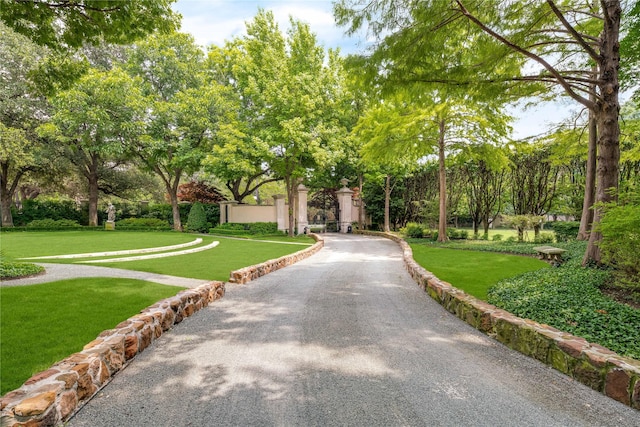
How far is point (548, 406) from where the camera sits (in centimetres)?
262

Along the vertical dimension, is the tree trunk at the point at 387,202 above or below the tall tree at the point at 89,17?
below

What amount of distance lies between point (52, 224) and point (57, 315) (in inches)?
947

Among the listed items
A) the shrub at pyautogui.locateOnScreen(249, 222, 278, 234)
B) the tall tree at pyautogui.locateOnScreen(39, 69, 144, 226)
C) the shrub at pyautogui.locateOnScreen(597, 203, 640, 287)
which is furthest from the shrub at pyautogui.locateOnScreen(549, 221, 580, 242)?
the tall tree at pyautogui.locateOnScreen(39, 69, 144, 226)

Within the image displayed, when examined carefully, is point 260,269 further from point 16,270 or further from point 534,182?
point 534,182

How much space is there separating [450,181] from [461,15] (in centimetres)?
1397

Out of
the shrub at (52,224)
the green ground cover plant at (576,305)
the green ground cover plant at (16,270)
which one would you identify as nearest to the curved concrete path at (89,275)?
the green ground cover plant at (16,270)

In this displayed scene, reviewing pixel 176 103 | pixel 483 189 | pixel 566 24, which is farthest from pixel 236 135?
pixel 566 24

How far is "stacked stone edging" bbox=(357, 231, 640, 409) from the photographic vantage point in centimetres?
272

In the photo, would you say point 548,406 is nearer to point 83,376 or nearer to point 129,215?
point 83,376

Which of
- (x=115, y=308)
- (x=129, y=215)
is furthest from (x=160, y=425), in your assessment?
(x=129, y=215)

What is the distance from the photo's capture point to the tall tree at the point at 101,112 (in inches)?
701

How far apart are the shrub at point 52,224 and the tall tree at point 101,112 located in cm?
649

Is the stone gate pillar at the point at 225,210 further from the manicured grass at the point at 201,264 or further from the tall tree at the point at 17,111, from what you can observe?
the tall tree at the point at 17,111

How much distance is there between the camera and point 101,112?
17.9 meters
